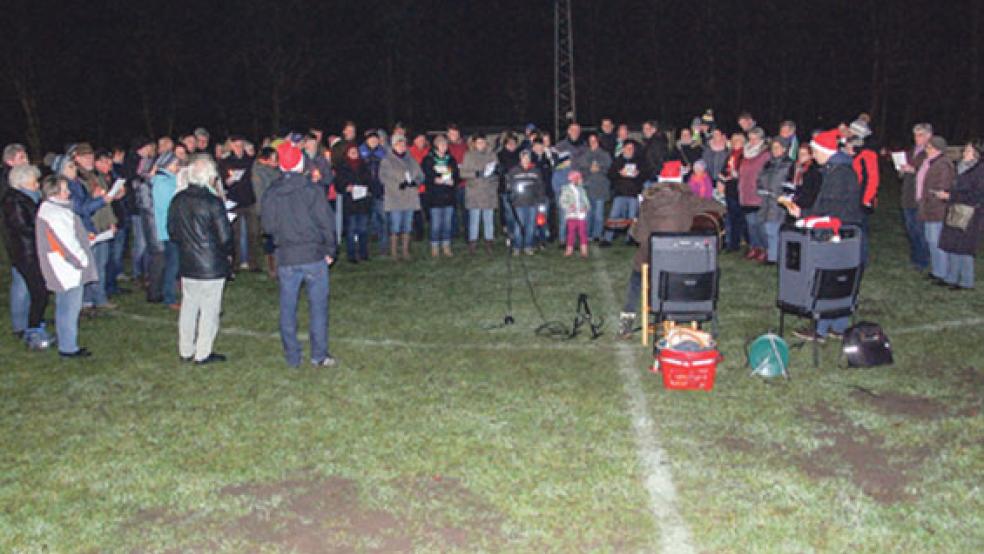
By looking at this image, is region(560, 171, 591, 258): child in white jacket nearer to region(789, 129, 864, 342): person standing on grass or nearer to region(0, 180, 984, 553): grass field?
region(0, 180, 984, 553): grass field

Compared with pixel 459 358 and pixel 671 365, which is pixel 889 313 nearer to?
pixel 671 365

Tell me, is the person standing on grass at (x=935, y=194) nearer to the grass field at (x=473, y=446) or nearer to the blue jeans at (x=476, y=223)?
the grass field at (x=473, y=446)

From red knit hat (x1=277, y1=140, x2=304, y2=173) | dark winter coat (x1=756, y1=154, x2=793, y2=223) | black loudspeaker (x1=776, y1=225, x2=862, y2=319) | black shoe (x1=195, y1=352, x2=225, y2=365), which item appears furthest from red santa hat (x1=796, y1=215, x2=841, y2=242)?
black shoe (x1=195, y1=352, x2=225, y2=365)

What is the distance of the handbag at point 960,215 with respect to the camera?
35.9 feet

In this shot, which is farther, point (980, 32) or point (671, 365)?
point (980, 32)

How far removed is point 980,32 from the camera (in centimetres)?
4809

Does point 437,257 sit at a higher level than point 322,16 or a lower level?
lower

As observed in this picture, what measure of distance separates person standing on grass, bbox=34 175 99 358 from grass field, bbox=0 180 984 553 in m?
0.76

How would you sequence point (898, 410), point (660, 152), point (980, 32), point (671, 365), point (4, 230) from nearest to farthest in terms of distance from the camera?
point (898, 410)
point (671, 365)
point (4, 230)
point (660, 152)
point (980, 32)

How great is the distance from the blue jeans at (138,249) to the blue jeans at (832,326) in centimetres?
855

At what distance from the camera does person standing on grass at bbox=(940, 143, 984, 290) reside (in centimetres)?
1095

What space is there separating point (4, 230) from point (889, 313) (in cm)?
932

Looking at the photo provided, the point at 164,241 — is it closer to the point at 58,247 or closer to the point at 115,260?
the point at 115,260

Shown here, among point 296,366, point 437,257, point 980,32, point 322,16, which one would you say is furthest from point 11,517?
point 980,32
